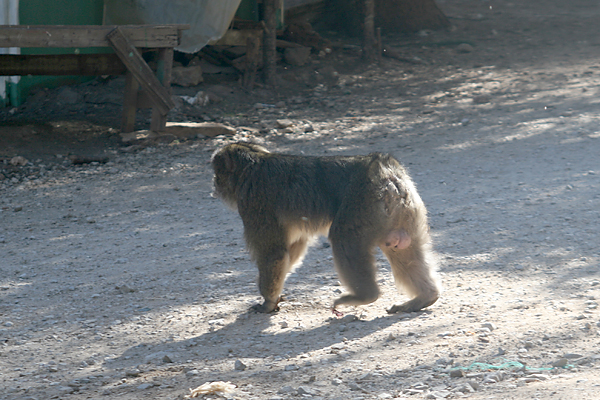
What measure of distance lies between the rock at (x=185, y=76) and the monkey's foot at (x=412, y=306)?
8.77m

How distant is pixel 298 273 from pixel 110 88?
25.5ft

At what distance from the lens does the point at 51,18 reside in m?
11.3

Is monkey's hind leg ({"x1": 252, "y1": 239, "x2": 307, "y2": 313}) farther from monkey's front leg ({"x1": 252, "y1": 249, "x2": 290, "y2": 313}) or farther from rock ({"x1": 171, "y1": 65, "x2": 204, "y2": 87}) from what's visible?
rock ({"x1": 171, "y1": 65, "x2": 204, "y2": 87})

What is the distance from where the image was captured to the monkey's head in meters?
4.70

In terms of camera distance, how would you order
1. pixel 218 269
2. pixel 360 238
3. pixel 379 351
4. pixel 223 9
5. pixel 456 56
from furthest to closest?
1. pixel 456 56
2. pixel 223 9
3. pixel 218 269
4. pixel 360 238
5. pixel 379 351

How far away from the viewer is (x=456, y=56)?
14.8m

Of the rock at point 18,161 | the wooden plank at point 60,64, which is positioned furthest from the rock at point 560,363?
the wooden plank at point 60,64

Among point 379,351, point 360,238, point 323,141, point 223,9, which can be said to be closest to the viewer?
point 379,351

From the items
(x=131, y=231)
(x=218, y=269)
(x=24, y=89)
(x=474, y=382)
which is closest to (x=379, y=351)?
(x=474, y=382)

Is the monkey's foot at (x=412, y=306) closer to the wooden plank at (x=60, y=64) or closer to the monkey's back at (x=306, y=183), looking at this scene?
the monkey's back at (x=306, y=183)

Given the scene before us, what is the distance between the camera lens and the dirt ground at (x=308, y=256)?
135 inches

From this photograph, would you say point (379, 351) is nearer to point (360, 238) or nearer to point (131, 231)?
point (360, 238)

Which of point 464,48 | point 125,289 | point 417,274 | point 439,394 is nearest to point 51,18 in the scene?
point 125,289

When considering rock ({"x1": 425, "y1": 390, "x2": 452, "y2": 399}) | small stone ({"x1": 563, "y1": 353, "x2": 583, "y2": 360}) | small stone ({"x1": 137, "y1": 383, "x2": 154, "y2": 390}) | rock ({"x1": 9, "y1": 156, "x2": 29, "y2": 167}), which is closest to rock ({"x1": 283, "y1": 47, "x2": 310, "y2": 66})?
rock ({"x1": 9, "y1": 156, "x2": 29, "y2": 167})
